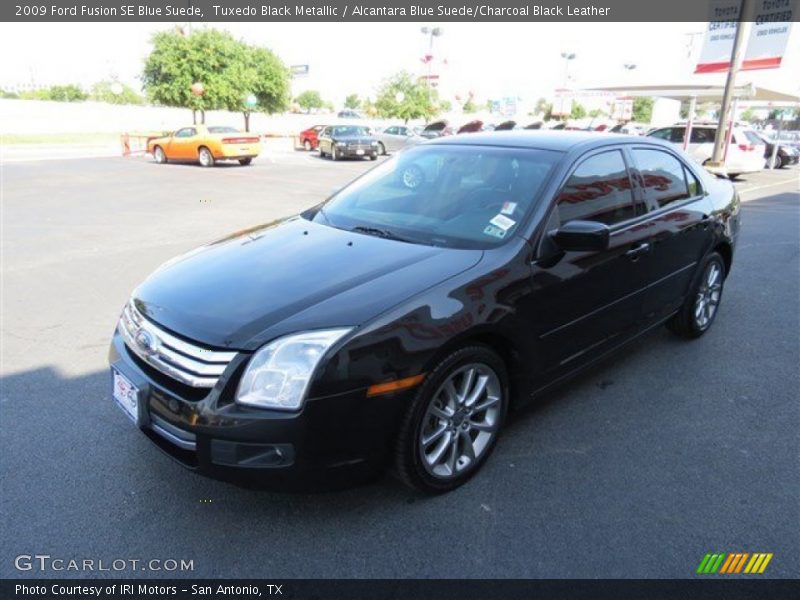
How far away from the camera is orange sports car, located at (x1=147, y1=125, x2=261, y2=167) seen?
20.1m

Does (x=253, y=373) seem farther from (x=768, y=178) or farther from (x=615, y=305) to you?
(x=768, y=178)

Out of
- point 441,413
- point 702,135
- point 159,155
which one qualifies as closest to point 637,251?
point 441,413

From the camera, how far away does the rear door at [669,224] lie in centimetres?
377

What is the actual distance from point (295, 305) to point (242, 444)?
1.96ft

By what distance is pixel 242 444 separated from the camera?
7.36 ft

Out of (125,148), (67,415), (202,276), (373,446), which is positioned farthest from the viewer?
(125,148)

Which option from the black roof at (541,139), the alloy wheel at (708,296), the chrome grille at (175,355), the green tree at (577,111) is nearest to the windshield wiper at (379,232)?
the black roof at (541,139)

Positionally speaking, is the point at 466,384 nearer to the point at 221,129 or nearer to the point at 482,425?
the point at 482,425

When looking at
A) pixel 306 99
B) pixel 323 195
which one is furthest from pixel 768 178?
pixel 306 99

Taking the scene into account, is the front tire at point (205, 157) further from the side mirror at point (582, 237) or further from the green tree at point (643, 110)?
the green tree at point (643, 110)

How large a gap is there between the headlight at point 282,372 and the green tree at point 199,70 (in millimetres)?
30598

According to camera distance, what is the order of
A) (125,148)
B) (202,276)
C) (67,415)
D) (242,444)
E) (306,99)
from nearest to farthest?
(242,444) → (202,276) → (67,415) → (125,148) → (306,99)

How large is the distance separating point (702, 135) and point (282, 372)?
64.0ft
